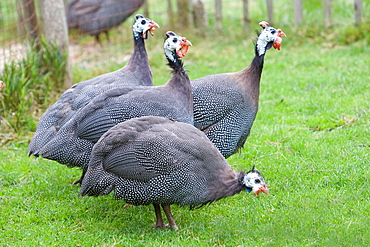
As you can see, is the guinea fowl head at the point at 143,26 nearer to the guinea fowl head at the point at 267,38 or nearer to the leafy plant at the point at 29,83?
the guinea fowl head at the point at 267,38

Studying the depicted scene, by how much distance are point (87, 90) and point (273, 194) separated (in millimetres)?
1802

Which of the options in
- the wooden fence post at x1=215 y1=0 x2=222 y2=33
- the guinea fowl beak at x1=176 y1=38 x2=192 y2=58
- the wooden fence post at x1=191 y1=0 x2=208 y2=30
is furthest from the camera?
the wooden fence post at x1=191 y1=0 x2=208 y2=30

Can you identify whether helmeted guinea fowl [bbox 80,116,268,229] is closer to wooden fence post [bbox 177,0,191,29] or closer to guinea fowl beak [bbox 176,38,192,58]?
guinea fowl beak [bbox 176,38,192,58]

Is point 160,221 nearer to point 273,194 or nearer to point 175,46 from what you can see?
point 273,194

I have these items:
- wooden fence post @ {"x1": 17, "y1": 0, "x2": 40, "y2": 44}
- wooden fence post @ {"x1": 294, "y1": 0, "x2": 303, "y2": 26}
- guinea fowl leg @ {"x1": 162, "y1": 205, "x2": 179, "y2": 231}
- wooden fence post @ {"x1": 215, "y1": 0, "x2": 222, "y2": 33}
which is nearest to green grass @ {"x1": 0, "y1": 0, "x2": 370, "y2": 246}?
guinea fowl leg @ {"x1": 162, "y1": 205, "x2": 179, "y2": 231}

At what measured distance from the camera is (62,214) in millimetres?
3883

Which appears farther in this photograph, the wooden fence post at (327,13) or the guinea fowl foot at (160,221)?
the wooden fence post at (327,13)

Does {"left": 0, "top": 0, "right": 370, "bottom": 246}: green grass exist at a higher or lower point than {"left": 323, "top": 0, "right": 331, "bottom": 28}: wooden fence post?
lower

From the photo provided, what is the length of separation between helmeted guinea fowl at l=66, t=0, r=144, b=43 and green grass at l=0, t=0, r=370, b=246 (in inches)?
137

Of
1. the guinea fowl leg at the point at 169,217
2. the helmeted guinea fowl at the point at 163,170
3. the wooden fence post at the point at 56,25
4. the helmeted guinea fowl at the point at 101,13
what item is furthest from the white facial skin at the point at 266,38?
the helmeted guinea fowl at the point at 101,13

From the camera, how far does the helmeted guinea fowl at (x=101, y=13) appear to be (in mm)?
9148

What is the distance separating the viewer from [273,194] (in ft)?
13.2

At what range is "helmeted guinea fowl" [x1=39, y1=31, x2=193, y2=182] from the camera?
397 cm

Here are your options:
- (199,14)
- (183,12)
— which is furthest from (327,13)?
(183,12)
